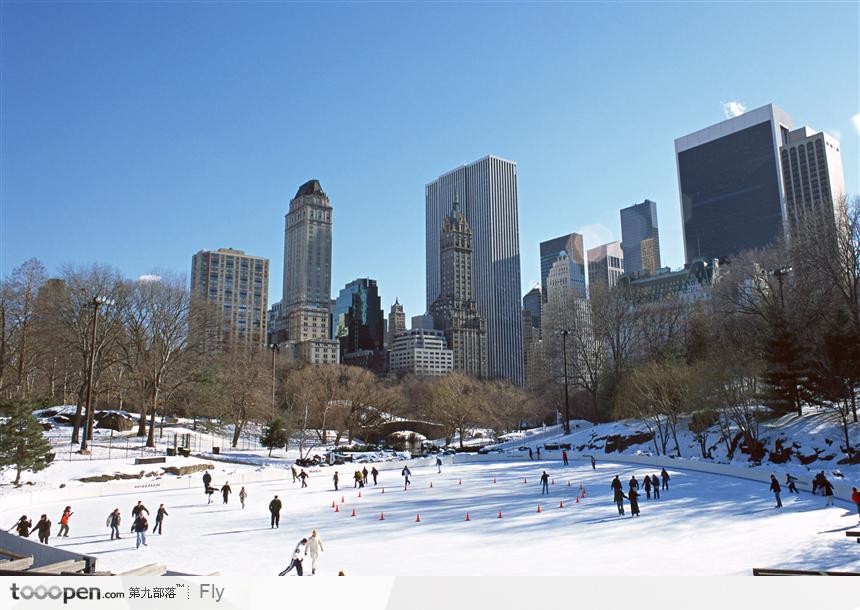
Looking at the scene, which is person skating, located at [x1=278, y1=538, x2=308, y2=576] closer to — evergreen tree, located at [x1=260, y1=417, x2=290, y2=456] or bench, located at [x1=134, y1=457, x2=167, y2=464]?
bench, located at [x1=134, y1=457, x2=167, y2=464]

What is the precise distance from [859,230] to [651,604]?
42.5 meters

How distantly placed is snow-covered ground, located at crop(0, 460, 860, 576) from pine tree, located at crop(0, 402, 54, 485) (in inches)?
126

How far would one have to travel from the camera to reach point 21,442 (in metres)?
28.4

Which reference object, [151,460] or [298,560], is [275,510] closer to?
[298,560]

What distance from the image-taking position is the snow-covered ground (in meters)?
14.3

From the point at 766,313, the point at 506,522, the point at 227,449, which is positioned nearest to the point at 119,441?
the point at 227,449

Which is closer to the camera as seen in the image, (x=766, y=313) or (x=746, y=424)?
(x=746, y=424)

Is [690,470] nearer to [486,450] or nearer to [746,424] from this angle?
[746,424]

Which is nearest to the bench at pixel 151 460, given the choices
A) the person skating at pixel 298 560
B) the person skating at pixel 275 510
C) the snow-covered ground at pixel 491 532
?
the snow-covered ground at pixel 491 532

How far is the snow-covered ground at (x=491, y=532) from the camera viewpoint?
46.8ft

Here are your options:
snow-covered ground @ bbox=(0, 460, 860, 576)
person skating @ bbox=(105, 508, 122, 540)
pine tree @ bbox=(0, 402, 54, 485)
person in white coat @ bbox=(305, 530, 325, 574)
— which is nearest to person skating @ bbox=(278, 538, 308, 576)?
person in white coat @ bbox=(305, 530, 325, 574)

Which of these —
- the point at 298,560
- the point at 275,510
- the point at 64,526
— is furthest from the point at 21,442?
the point at 298,560

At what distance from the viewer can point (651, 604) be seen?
813 centimetres

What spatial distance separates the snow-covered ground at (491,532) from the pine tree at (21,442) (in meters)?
3.20
